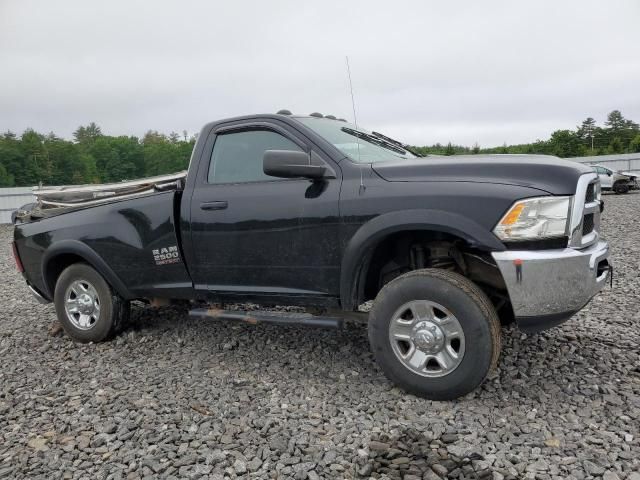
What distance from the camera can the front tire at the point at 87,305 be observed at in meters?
4.96

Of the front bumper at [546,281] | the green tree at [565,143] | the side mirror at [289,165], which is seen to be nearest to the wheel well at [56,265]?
the side mirror at [289,165]

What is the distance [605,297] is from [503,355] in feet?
7.66

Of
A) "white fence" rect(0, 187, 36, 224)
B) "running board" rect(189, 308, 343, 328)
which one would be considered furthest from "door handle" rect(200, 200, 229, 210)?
"white fence" rect(0, 187, 36, 224)

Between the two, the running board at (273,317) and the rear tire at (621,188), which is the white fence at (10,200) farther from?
the rear tire at (621,188)

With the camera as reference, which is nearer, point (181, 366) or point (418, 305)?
point (418, 305)

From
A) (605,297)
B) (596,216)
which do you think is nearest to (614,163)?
(605,297)

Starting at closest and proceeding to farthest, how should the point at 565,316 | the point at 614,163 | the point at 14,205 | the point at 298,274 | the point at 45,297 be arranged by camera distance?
the point at 565,316 < the point at 298,274 < the point at 45,297 < the point at 14,205 < the point at 614,163

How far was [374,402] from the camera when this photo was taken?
3.48m

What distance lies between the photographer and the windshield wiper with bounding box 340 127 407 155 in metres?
4.42

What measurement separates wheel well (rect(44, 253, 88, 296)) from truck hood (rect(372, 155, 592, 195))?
3243mm

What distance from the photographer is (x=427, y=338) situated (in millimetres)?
3318

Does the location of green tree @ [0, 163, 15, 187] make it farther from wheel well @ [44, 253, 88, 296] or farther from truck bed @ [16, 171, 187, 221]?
wheel well @ [44, 253, 88, 296]

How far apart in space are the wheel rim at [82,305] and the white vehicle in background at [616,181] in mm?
20447

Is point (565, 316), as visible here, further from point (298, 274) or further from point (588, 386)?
point (298, 274)
